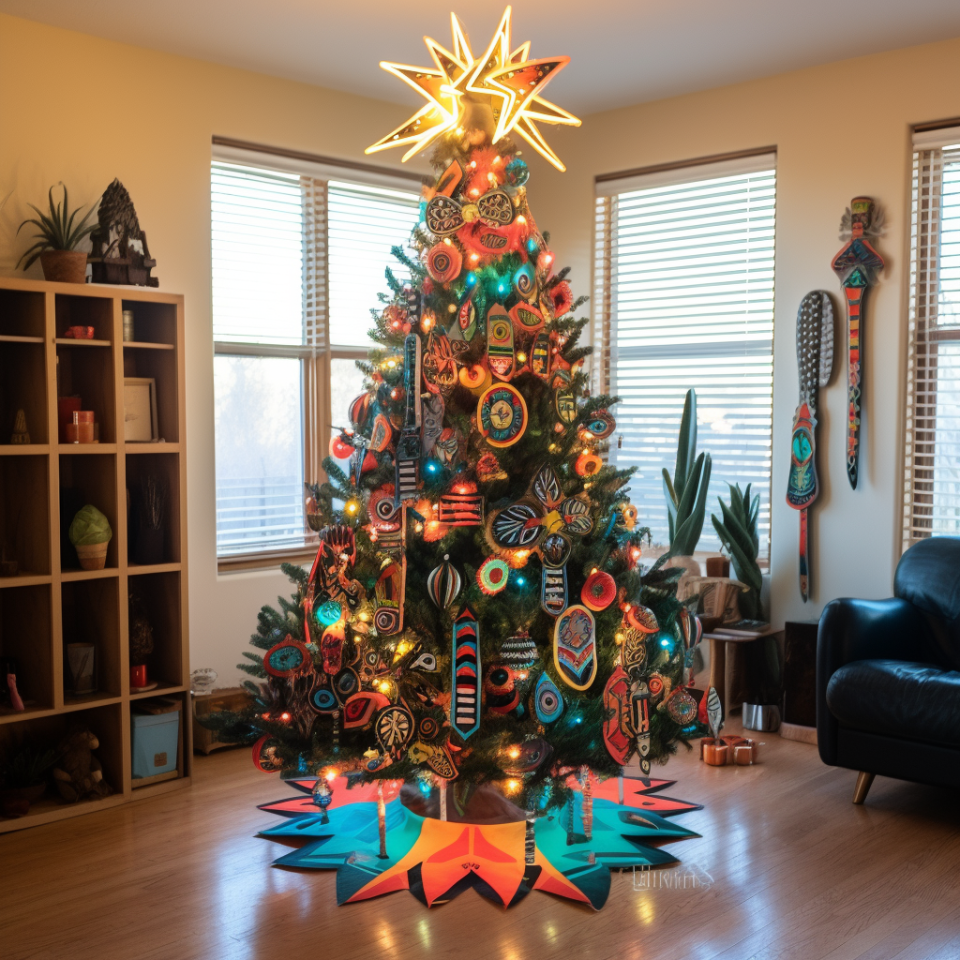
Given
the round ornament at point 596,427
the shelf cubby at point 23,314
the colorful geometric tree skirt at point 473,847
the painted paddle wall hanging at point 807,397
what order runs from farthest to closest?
1. the painted paddle wall hanging at point 807,397
2. the shelf cubby at point 23,314
3. the round ornament at point 596,427
4. the colorful geometric tree skirt at point 473,847

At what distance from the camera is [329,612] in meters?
2.78

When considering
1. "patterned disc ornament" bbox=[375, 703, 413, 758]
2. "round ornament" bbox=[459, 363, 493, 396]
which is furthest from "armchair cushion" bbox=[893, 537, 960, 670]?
"patterned disc ornament" bbox=[375, 703, 413, 758]

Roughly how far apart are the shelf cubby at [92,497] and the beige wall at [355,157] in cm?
50

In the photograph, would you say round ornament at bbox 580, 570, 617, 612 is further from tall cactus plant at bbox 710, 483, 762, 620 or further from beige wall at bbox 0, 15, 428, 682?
beige wall at bbox 0, 15, 428, 682

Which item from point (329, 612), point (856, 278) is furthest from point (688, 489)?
point (329, 612)

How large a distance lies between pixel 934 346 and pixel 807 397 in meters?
0.49

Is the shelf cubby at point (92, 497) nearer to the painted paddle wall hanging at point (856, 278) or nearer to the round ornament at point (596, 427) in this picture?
the round ornament at point (596, 427)

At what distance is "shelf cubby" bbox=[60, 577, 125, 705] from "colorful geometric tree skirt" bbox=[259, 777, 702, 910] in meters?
0.65

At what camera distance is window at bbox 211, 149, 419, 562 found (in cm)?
404

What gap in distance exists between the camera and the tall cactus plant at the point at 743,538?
4168 mm

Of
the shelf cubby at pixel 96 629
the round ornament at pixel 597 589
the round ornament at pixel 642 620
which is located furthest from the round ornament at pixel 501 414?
the shelf cubby at pixel 96 629

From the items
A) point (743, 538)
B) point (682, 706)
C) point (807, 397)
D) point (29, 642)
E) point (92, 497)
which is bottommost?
point (682, 706)

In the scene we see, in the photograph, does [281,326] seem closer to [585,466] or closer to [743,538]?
[585,466]

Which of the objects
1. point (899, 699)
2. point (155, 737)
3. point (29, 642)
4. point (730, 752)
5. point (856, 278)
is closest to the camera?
point (899, 699)
